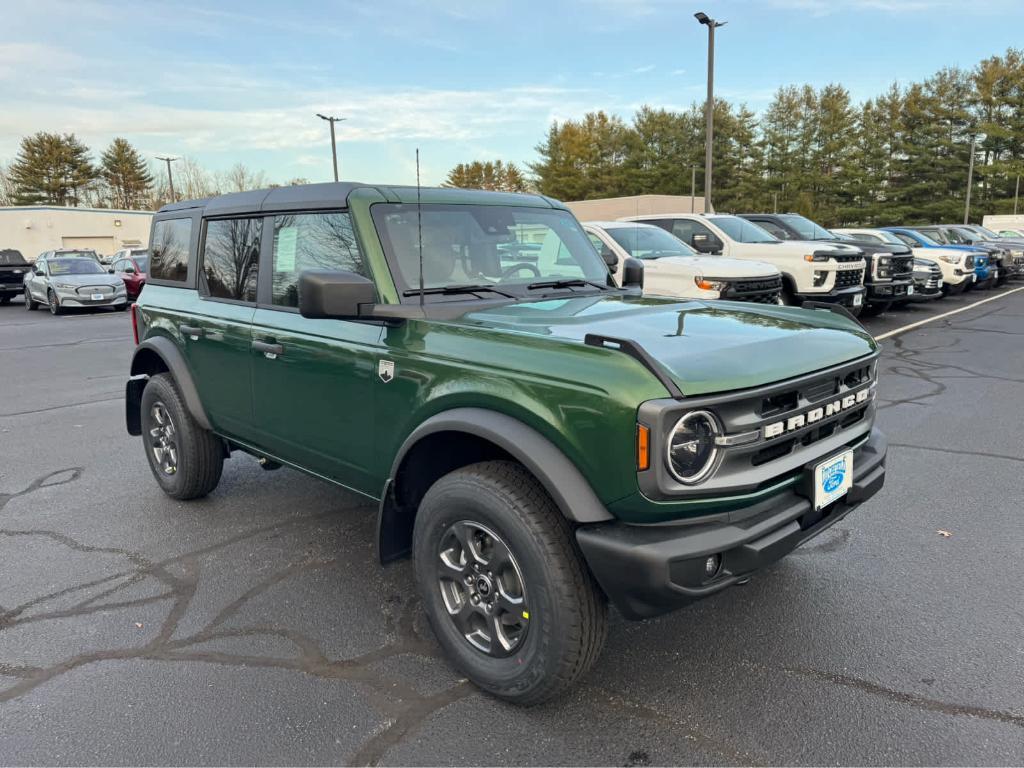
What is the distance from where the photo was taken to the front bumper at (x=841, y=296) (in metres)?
11.2

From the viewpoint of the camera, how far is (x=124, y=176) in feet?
276

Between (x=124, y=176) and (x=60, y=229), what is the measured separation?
39418 mm

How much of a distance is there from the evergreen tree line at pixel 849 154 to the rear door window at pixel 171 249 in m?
59.3

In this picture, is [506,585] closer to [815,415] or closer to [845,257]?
[815,415]

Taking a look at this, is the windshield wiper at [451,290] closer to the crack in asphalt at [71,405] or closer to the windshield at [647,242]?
the crack in asphalt at [71,405]

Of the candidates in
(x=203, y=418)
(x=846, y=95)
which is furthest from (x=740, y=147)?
(x=203, y=418)

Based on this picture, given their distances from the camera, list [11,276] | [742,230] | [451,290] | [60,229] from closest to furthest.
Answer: [451,290]
[742,230]
[11,276]
[60,229]

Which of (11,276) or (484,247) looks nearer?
(484,247)

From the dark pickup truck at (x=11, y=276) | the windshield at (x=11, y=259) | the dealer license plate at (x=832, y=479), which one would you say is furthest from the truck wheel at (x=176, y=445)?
the windshield at (x=11, y=259)

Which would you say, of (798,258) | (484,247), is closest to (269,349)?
(484,247)

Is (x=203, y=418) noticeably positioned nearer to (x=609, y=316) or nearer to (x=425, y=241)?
(x=425, y=241)

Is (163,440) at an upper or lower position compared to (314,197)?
lower

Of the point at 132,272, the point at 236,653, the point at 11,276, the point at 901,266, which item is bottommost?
the point at 236,653

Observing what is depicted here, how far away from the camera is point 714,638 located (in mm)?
3055
